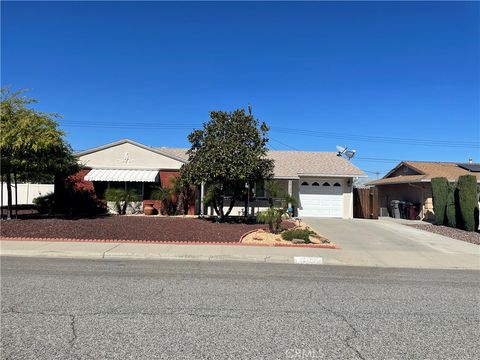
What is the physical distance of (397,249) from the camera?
1354 centimetres

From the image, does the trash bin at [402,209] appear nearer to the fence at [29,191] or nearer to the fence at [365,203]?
the fence at [365,203]

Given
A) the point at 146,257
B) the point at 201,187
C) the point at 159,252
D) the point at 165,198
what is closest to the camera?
the point at 146,257

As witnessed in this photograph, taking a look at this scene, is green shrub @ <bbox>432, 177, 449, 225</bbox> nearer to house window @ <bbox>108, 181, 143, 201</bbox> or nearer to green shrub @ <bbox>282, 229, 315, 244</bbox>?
green shrub @ <bbox>282, 229, 315, 244</bbox>

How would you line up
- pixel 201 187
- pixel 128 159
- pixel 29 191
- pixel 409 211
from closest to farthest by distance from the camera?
1. pixel 201 187
2. pixel 128 159
3. pixel 409 211
4. pixel 29 191

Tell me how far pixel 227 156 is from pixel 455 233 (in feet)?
33.2

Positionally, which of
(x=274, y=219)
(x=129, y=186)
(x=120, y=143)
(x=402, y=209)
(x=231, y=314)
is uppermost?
(x=120, y=143)

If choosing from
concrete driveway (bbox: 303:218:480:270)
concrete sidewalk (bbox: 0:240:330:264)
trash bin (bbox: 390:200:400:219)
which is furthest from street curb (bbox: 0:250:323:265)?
trash bin (bbox: 390:200:400:219)

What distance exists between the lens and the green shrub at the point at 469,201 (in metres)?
18.5

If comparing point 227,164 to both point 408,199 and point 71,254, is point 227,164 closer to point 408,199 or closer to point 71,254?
point 71,254

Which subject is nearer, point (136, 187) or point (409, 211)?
point (136, 187)

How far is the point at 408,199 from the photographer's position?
91.7 feet

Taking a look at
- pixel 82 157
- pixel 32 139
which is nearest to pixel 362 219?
pixel 82 157

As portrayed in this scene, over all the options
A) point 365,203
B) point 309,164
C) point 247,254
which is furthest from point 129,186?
point 365,203

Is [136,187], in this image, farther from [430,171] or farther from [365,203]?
[430,171]
